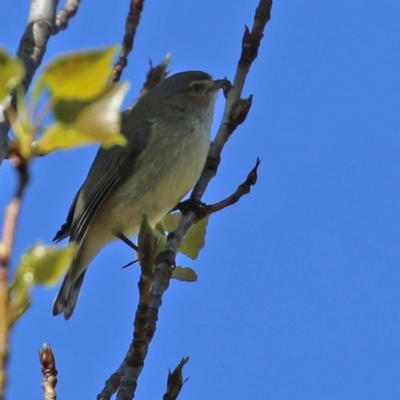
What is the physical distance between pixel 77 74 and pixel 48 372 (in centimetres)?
186

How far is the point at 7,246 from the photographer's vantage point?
2.77 feet

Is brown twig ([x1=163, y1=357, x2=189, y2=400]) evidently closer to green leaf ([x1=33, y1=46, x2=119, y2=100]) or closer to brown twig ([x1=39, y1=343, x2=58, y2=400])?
brown twig ([x1=39, y1=343, x2=58, y2=400])

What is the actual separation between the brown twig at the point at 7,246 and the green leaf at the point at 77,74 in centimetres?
9

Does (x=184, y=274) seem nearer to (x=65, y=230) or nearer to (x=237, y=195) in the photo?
(x=237, y=195)

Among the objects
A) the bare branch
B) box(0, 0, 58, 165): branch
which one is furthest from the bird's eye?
box(0, 0, 58, 165): branch

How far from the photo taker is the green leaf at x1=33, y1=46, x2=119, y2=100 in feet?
2.76

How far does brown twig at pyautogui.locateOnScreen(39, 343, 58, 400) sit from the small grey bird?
268cm

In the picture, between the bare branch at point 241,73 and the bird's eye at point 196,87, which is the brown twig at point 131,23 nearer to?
the bare branch at point 241,73

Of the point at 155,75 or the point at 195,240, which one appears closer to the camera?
the point at 195,240

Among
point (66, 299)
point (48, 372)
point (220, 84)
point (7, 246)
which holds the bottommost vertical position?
point (7, 246)

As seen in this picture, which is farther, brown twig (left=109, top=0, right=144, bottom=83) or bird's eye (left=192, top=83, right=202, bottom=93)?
bird's eye (left=192, top=83, right=202, bottom=93)

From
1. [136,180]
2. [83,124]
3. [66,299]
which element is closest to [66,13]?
[136,180]

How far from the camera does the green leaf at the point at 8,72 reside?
0.84 metres

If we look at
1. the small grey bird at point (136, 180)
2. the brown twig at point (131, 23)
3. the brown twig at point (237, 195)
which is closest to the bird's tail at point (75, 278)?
the small grey bird at point (136, 180)
